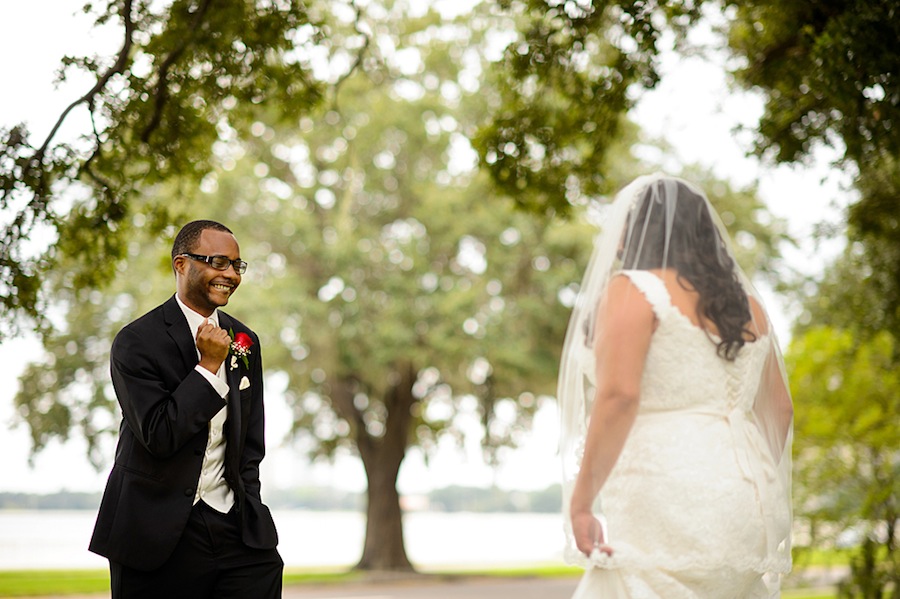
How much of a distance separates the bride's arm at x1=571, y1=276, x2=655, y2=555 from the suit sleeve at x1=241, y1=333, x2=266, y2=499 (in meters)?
1.13

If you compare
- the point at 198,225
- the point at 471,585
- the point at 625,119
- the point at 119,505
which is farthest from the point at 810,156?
the point at 471,585

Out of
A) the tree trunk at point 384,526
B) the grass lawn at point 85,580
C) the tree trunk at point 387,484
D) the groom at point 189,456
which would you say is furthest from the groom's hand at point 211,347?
the tree trunk at point 384,526

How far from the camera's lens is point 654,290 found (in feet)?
12.2

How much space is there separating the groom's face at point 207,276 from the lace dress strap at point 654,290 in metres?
1.45

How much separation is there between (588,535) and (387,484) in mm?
19713

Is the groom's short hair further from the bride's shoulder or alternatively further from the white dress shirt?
the bride's shoulder

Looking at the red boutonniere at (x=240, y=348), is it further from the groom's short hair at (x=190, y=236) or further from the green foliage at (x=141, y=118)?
the green foliage at (x=141, y=118)

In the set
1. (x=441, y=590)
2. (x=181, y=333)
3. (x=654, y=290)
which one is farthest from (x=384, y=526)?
(x=181, y=333)

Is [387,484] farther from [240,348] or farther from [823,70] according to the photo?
[240,348]

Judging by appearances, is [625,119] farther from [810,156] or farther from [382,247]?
[810,156]

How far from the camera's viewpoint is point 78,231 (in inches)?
259

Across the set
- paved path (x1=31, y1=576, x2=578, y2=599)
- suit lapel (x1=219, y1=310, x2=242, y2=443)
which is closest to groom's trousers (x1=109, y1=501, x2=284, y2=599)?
suit lapel (x1=219, y1=310, x2=242, y2=443)

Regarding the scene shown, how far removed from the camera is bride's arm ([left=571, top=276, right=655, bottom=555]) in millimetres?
3574

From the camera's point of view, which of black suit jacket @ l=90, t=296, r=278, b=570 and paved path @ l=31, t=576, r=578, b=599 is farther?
paved path @ l=31, t=576, r=578, b=599
